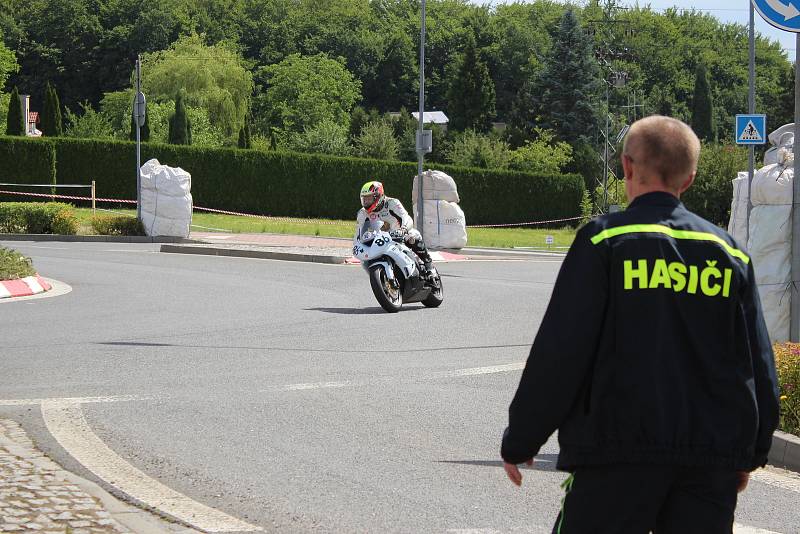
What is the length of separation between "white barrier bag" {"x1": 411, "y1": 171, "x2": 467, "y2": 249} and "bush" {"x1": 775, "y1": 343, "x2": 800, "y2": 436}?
24.8 m

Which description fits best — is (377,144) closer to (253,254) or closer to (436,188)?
(436,188)

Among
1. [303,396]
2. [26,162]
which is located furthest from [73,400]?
[26,162]

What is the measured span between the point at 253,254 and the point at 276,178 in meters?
26.2

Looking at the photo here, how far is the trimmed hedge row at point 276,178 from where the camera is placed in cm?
4762

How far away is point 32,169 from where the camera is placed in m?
45.6

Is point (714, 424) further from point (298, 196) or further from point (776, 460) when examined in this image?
point (298, 196)

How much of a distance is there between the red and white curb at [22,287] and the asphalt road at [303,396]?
0.49 metres

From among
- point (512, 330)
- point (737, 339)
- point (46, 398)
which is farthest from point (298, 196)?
point (737, 339)

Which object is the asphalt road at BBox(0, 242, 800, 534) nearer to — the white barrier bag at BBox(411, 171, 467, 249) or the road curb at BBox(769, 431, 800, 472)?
the road curb at BBox(769, 431, 800, 472)

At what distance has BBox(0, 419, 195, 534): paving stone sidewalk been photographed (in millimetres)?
5117

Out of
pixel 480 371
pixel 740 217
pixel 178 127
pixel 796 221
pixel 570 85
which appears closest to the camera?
pixel 796 221

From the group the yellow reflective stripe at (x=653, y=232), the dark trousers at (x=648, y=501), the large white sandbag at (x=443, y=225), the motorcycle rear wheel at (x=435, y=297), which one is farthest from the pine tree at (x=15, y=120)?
the dark trousers at (x=648, y=501)

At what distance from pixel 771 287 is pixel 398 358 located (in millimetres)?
3365

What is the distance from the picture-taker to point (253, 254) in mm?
25891
